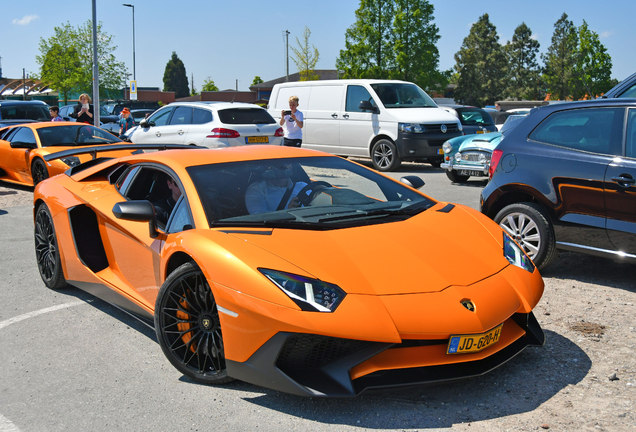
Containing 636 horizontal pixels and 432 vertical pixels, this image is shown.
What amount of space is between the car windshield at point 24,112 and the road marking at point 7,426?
17879 mm

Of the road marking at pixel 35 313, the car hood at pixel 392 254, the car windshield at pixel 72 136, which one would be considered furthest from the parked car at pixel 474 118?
the car hood at pixel 392 254

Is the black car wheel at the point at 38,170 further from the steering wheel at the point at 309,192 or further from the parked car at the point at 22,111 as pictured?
the parked car at the point at 22,111

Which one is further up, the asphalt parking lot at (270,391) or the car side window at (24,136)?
the car side window at (24,136)

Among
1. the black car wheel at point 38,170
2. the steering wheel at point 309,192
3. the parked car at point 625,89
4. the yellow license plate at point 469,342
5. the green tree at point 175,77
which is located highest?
the green tree at point 175,77

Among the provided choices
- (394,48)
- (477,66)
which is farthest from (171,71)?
(394,48)

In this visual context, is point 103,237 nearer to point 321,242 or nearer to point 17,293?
point 17,293

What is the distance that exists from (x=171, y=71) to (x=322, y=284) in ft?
355

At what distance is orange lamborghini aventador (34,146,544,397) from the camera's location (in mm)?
2797

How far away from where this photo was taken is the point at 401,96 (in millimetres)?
14891

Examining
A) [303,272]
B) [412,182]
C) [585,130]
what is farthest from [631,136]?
[303,272]

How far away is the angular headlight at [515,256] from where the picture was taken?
355 cm

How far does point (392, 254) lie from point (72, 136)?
9992mm

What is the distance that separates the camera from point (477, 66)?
8556 cm

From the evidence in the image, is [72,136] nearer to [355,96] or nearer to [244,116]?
[244,116]
